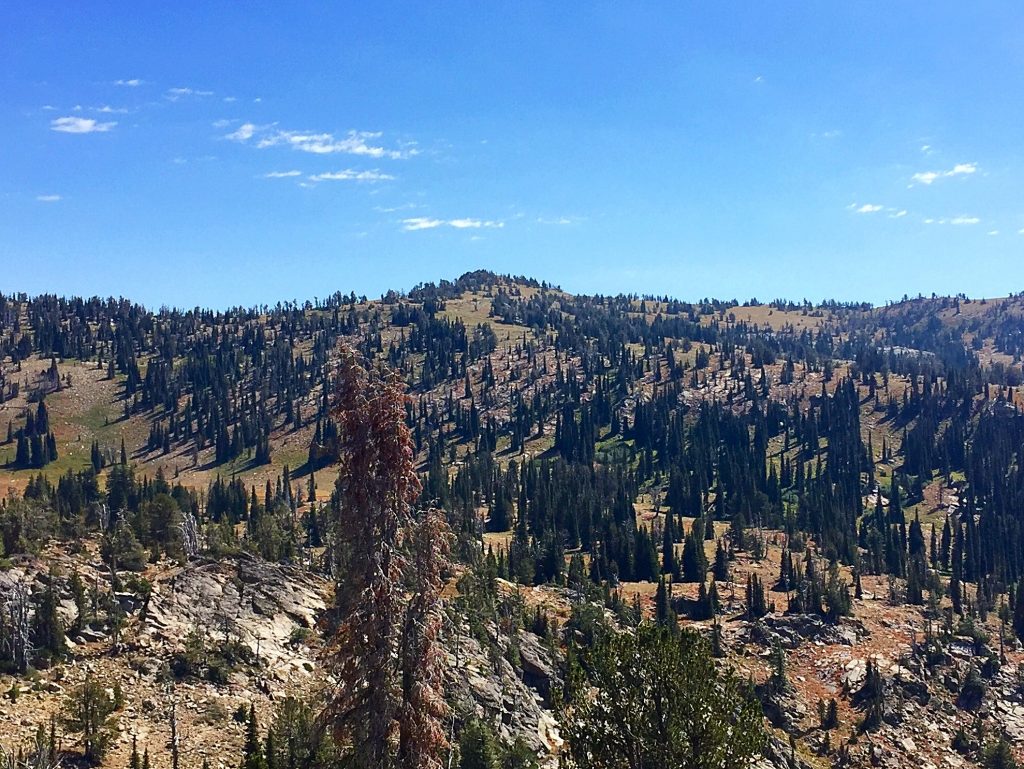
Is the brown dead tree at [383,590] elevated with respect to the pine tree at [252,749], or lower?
elevated

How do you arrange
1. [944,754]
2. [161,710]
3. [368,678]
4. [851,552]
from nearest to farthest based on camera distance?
1. [368,678]
2. [161,710]
3. [944,754]
4. [851,552]

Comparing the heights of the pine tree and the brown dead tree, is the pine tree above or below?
below

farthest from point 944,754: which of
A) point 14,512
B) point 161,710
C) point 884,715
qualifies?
point 14,512

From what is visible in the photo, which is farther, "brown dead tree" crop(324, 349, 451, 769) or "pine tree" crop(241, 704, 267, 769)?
"pine tree" crop(241, 704, 267, 769)

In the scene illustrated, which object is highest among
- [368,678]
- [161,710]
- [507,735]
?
[368,678]

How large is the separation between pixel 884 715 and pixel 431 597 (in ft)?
317

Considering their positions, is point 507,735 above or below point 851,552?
above

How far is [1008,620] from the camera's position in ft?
458

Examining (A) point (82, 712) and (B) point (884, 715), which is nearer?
(A) point (82, 712)

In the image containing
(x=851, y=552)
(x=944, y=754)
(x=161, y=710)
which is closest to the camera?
(x=161, y=710)

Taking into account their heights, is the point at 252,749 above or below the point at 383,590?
below

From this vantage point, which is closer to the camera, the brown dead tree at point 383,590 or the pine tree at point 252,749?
the brown dead tree at point 383,590

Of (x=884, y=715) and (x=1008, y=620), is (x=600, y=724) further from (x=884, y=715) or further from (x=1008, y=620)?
(x=1008, y=620)

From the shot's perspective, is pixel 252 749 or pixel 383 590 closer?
pixel 383 590
